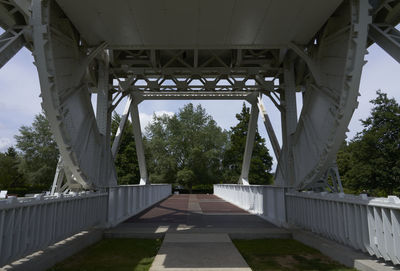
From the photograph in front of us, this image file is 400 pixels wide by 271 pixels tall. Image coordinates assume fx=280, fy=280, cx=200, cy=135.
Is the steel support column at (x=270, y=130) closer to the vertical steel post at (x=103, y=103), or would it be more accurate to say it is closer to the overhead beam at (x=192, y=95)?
the overhead beam at (x=192, y=95)

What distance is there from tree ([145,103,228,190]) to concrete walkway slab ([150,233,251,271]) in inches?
1506

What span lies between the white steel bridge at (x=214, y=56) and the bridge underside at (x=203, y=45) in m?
0.03

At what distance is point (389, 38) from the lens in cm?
612

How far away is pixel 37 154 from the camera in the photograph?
4366 centimetres

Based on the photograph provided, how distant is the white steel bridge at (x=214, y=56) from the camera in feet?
17.1

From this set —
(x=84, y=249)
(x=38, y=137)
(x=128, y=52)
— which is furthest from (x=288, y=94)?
(x=38, y=137)

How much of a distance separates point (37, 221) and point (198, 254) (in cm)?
305

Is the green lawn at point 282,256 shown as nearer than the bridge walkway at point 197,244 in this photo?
No

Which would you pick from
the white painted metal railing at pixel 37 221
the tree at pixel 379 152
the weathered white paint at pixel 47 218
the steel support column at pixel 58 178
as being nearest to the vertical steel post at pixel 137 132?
the steel support column at pixel 58 178

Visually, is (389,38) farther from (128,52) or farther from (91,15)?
(128,52)

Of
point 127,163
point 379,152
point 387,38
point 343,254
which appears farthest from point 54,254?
point 127,163

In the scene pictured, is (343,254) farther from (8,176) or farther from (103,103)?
(8,176)

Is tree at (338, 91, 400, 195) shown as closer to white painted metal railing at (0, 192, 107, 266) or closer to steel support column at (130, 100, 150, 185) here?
steel support column at (130, 100, 150, 185)

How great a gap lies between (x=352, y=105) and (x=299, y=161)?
3325mm
